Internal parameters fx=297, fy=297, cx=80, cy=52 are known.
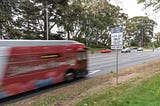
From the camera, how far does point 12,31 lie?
4572 cm

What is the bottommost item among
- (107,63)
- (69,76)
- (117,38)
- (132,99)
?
(107,63)

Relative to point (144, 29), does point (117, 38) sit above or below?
below

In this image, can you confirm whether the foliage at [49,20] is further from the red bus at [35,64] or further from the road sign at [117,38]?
the road sign at [117,38]

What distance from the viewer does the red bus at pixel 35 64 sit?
12.0m

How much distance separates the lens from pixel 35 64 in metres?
13.6

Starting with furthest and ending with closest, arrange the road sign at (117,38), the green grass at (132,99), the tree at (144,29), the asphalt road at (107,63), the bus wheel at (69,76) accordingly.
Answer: the tree at (144,29), the asphalt road at (107,63), the bus wheel at (69,76), the road sign at (117,38), the green grass at (132,99)

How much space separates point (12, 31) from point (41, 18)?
1435 cm

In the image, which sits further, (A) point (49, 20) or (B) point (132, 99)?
(A) point (49, 20)

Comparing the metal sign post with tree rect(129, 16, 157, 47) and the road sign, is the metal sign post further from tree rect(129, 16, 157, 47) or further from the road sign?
tree rect(129, 16, 157, 47)

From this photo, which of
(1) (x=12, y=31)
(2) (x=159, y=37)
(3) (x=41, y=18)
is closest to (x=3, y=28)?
(1) (x=12, y=31)

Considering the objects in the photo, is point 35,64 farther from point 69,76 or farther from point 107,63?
point 107,63

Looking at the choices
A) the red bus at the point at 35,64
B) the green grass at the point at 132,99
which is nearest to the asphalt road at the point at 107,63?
the red bus at the point at 35,64

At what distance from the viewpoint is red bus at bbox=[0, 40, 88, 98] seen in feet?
39.5

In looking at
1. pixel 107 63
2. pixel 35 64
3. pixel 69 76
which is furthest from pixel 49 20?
pixel 35 64
